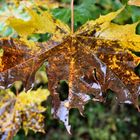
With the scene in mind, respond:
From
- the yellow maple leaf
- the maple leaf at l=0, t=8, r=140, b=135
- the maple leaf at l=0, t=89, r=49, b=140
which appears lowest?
the maple leaf at l=0, t=89, r=49, b=140

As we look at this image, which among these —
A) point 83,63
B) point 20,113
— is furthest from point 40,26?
point 20,113

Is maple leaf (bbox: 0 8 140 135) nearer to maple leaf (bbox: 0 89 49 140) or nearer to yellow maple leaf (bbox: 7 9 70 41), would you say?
yellow maple leaf (bbox: 7 9 70 41)

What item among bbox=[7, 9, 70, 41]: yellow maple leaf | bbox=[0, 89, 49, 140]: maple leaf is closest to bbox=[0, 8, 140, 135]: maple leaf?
bbox=[7, 9, 70, 41]: yellow maple leaf

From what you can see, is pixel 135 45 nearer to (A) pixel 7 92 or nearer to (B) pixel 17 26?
(B) pixel 17 26

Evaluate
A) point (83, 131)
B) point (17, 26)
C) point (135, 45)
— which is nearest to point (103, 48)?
point (135, 45)

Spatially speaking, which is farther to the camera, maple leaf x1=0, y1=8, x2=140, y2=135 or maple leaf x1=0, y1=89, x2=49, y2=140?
maple leaf x1=0, y1=89, x2=49, y2=140

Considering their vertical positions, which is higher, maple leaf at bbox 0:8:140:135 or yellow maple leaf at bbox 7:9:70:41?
yellow maple leaf at bbox 7:9:70:41

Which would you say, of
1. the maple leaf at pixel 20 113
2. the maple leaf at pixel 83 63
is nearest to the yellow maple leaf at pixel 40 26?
the maple leaf at pixel 83 63
